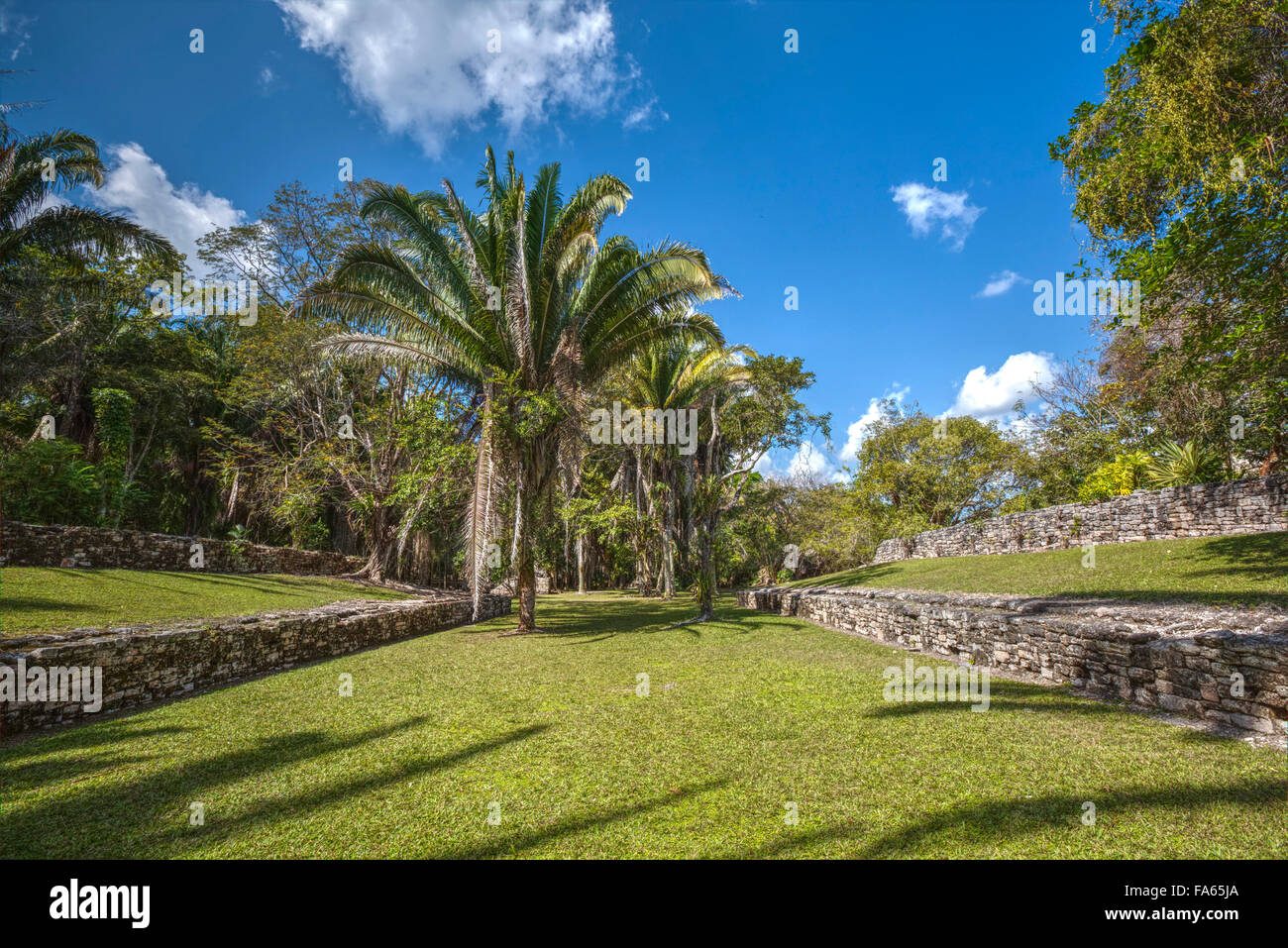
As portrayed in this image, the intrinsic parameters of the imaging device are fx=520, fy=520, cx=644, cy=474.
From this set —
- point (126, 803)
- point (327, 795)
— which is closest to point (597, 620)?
point (327, 795)

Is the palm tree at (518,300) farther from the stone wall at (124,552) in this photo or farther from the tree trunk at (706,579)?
the stone wall at (124,552)

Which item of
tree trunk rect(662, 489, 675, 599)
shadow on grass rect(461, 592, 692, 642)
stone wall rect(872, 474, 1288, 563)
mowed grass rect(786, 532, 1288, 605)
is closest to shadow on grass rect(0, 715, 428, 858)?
shadow on grass rect(461, 592, 692, 642)

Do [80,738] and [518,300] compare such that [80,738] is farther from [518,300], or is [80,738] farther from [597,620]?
[597,620]

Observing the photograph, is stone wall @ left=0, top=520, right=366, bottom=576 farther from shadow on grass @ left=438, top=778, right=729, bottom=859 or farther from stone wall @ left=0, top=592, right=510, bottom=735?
shadow on grass @ left=438, top=778, right=729, bottom=859

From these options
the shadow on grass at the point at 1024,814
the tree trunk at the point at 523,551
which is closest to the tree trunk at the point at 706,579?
the tree trunk at the point at 523,551

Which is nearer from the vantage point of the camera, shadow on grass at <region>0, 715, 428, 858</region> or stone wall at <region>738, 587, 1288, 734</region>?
shadow on grass at <region>0, 715, 428, 858</region>

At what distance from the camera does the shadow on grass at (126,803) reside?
9.45 feet

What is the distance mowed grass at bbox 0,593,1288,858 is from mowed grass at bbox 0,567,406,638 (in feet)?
9.58

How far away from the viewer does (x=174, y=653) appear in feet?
19.2

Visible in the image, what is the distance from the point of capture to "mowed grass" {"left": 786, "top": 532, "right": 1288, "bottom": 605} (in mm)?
7961

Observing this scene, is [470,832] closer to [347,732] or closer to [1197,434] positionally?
[347,732]

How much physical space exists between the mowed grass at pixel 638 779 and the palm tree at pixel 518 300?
18.8 ft
